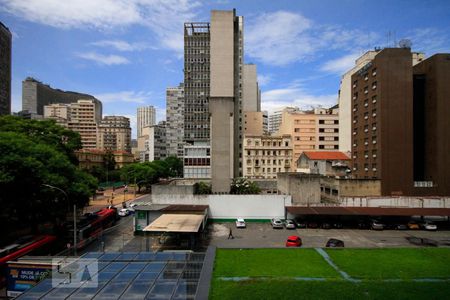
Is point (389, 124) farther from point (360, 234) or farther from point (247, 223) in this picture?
point (247, 223)

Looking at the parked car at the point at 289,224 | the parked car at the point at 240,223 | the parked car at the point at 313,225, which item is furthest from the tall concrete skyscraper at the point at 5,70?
the parked car at the point at 313,225

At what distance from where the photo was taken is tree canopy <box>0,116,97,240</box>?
26.3m

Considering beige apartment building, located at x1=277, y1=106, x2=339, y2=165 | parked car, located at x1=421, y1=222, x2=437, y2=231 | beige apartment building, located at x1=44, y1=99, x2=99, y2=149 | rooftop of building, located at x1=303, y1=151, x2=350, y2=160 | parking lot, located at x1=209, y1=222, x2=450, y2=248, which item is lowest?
parking lot, located at x1=209, y1=222, x2=450, y2=248

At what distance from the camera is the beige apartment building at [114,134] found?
17169 centimetres

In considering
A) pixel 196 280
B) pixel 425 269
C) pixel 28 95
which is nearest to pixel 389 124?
pixel 425 269

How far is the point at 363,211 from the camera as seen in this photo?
39.8m

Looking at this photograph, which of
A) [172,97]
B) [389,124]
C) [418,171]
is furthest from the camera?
[172,97]

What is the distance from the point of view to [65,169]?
33.2m

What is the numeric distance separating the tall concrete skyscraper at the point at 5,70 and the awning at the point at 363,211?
117 m

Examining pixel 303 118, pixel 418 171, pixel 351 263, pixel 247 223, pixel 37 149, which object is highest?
pixel 303 118

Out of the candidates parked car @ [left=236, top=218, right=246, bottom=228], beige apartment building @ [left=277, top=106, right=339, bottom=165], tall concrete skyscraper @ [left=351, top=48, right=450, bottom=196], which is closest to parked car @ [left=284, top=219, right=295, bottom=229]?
parked car @ [left=236, top=218, right=246, bottom=228]

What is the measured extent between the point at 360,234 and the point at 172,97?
124781 millimetres

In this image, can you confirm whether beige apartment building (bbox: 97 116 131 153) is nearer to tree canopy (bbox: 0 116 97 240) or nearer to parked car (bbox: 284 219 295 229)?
tree canopy (bbox: 0 116 97 240)

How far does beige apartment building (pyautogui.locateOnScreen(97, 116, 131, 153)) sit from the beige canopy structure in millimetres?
146814
